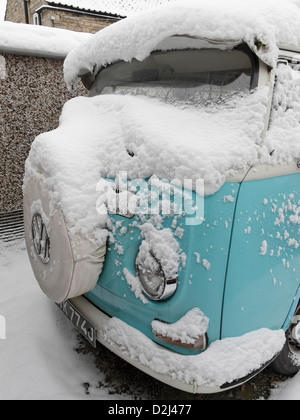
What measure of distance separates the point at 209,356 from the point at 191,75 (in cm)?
152

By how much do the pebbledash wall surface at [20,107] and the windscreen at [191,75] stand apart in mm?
2195

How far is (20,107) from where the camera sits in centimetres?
434

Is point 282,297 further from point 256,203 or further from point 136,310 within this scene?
point 136,310

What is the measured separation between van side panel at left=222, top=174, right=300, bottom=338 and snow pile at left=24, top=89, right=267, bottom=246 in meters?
0.20

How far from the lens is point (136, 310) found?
1.75 metres

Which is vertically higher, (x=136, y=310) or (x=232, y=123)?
(x=232, y=123)

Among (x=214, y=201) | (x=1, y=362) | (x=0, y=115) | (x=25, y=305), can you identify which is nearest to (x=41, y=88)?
(x=0, y=115)

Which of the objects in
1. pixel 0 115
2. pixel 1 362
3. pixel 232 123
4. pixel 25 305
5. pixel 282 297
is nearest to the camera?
pixel 232 123

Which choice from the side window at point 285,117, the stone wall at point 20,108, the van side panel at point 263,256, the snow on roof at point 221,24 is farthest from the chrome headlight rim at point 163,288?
the stone wall at point 20,108

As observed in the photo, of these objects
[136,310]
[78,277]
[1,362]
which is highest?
[78,277]

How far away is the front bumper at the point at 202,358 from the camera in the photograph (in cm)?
154

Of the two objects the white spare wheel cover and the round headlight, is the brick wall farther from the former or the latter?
the round headlight

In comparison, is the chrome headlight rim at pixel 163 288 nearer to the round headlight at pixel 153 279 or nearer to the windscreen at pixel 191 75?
the round headlight at pixel 153 279
